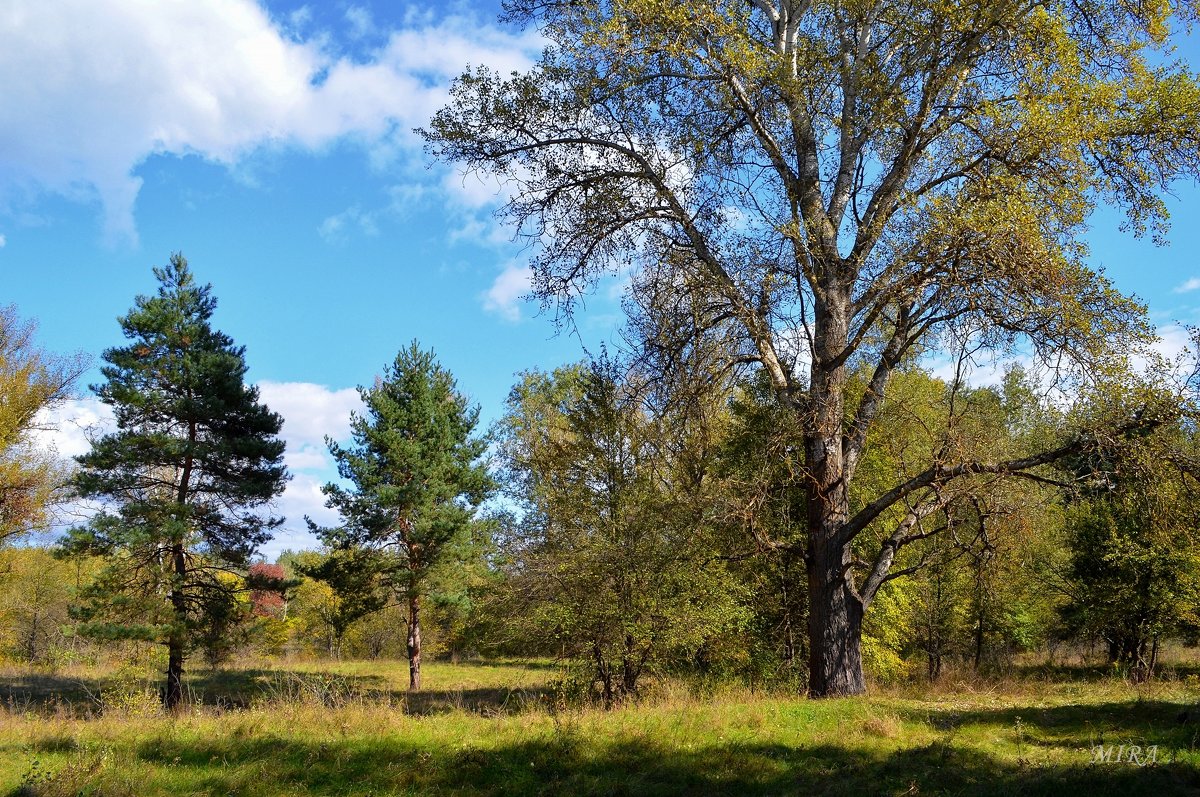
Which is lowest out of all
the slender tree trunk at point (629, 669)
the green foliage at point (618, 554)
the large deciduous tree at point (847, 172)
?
the slender tree trunk at point (629, 669)

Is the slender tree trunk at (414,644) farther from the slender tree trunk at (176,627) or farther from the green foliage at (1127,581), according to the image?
the green foliage at (1127,581)

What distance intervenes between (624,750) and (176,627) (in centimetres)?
1697

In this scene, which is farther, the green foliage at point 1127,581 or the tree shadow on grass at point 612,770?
the green foliage at point 1127,581

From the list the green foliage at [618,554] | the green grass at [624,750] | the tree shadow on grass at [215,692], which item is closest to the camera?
the green grass at [624,750]

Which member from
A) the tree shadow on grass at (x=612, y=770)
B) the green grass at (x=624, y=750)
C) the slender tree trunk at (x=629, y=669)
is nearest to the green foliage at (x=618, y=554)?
the slender tree trunk at (x=629, y=669)

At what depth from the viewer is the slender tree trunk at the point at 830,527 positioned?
9945mm

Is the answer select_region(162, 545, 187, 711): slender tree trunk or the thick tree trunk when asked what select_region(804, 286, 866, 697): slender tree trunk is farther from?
select_region(162, 545, 187, 711): slender tree trunk

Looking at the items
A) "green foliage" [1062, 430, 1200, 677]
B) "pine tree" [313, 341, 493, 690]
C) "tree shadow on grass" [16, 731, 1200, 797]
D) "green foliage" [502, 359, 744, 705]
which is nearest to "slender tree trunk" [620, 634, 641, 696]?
"green foliage" [502, 359, 744, 705]

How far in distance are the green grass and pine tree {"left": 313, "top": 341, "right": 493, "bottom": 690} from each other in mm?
15664

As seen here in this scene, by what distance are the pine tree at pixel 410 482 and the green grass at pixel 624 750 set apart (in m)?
15.7

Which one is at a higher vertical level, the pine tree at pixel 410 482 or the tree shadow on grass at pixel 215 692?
the pine tree at pixel 410 482

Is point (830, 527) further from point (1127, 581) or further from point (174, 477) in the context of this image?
point (174, 477)

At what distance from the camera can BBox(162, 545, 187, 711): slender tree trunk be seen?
19.5 metres

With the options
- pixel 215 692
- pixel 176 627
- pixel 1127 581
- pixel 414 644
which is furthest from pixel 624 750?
pixel 215 692
